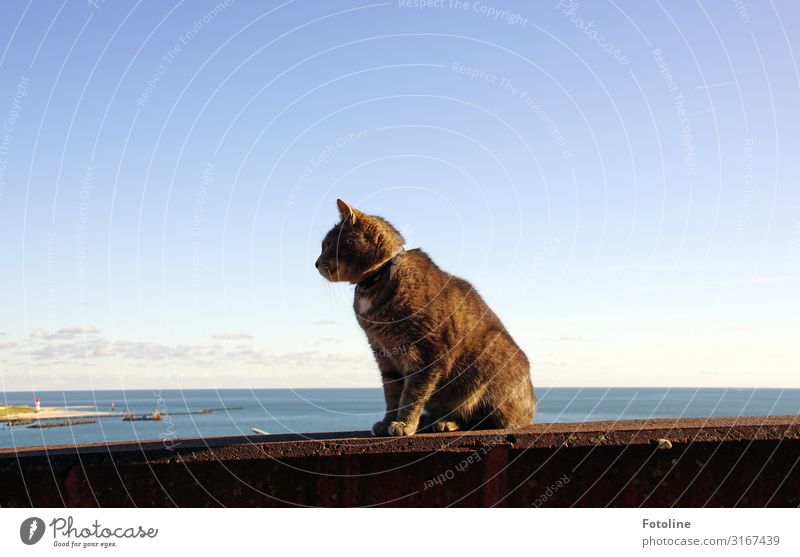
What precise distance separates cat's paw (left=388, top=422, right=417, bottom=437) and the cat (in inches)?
0.4

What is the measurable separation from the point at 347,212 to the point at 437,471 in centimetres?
356

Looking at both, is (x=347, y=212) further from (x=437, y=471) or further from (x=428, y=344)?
(x=437, y=471)

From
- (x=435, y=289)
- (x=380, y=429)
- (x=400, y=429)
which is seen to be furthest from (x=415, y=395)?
(x=435, y=289)

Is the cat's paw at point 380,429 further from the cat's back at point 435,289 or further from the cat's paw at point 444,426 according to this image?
the cat's back at point 435,289

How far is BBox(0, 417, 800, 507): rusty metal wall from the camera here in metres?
4.16

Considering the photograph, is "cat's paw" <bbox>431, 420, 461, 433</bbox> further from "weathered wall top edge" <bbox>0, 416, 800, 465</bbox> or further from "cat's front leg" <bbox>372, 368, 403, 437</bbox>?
"weathered wall top edge" <bbox>0, 416, 800, 465</bbox>

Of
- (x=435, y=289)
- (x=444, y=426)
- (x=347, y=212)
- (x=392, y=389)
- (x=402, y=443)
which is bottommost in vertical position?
(x=444, y=426)

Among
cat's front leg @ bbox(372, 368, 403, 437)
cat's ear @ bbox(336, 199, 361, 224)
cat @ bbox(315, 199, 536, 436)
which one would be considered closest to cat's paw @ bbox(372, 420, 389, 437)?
cat @ bbox(315, 199, 536, 436)

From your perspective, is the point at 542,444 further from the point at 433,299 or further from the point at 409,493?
the point at 433,299

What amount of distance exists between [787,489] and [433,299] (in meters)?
3.29

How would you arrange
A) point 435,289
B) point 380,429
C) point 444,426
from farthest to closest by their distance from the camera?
point 435,289 → point 444,426 → point 380,429

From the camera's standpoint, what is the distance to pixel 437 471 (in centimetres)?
432

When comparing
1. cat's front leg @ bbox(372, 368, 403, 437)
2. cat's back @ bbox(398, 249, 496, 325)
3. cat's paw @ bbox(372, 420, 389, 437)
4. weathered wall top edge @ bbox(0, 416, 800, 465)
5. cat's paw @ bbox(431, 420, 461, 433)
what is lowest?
cat's paw @ bbox(431, 420, 461, 433)

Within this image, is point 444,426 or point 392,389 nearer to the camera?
point 444,426
